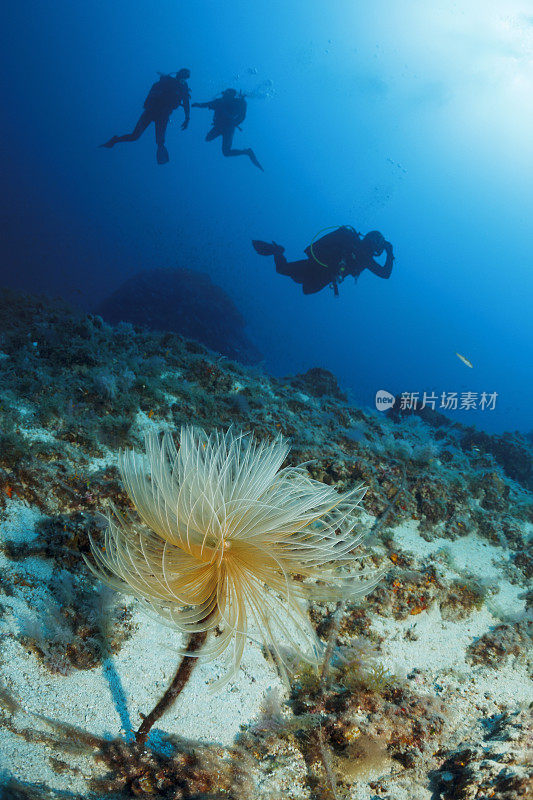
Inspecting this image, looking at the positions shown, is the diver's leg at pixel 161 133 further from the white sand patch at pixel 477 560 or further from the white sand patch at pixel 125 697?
the white sand patch at pixel 125 697

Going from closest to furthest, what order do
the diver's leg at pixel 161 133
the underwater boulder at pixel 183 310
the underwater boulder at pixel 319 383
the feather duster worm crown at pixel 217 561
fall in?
the feather duster worm crown at pixel 217 561, the underwater boulder at pixel 319 383, the diver's leg at pixel 161 133, the underwater boulder at pixel 183 310

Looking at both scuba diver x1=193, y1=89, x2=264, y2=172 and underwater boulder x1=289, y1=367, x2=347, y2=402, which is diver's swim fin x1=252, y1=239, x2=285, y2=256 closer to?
underwater boulder x1=289, y1=367, x2=347, y2=402

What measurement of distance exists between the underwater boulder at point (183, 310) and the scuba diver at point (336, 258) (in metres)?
8.58

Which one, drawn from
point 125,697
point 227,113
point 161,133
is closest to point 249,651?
point 125,697

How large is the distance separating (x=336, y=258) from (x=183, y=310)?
1219 centimetres

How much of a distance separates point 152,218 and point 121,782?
88.7 meters

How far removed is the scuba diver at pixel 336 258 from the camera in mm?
12305

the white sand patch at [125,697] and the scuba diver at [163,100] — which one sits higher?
the scuba diver at [163,100]

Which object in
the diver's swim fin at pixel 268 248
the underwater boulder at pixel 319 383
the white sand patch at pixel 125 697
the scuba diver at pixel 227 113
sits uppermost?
the scuba diver at pixel 227 113

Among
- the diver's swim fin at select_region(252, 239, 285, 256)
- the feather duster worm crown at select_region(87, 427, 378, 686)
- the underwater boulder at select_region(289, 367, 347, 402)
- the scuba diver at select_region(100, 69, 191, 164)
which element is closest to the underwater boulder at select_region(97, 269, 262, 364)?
the scuba diver at select_region(100, 69, 191, 164)

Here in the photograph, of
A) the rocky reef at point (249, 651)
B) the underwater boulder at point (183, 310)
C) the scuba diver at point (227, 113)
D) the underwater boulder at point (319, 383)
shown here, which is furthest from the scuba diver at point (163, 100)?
the rocky reef at point (249, 651)

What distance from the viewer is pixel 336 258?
13.0 meters

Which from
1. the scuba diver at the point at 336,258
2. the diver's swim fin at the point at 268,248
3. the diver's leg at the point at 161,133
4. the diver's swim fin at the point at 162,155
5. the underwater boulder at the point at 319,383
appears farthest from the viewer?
the diver's swim fin at the point at 162,155

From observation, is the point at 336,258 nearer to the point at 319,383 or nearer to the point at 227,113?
the point at 319,383
